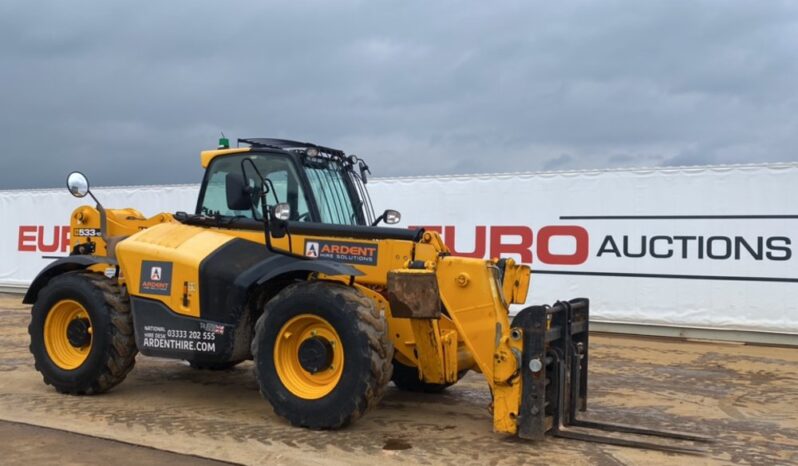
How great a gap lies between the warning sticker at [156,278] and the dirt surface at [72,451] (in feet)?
4.71

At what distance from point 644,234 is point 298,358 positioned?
8631 mm

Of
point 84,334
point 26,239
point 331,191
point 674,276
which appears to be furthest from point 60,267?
point 26,239

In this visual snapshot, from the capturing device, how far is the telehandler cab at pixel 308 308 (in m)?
5.76

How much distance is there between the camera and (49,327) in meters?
7.46

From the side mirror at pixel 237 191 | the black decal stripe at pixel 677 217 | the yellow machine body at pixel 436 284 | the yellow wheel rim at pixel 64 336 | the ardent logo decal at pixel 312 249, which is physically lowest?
the yellow wheel rim at pixel 64 336

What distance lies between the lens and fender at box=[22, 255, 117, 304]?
7473 mm

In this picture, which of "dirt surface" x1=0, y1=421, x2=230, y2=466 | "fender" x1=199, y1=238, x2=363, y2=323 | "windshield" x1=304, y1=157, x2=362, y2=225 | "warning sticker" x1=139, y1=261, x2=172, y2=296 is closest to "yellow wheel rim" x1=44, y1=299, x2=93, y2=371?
"warning sticker" x1=139, y1=261, x2=172, y2=296

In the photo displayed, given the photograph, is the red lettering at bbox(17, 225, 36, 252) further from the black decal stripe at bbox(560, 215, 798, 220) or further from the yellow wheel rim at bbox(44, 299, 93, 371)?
the black decal stripe at bbox(560, 215, 798, 220)

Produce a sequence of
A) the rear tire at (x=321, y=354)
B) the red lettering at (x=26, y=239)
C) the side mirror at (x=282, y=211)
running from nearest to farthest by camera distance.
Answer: the rear tire at (x=321, y=354), the side mirror at (x=282, y=211), the red lettering at (x=26, y=239)

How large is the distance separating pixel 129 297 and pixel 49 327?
3.30ft

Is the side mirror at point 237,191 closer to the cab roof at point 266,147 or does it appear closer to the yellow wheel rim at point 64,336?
the cab roof at point 266,147

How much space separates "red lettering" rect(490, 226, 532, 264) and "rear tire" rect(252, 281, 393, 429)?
8.27 metres

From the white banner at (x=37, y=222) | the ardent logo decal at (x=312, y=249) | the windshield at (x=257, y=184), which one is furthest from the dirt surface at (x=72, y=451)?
the white banner at (x=37, y=222)

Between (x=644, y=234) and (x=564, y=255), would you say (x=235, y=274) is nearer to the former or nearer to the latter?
(x=564, y=255)
